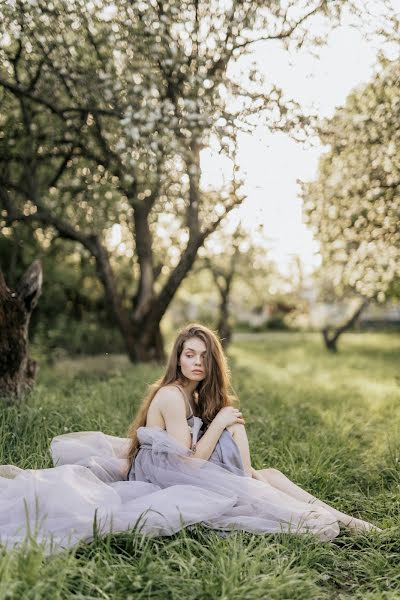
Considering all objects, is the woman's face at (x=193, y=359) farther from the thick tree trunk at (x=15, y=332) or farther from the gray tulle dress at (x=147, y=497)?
the thick tree trunk at (x=15, y=332)

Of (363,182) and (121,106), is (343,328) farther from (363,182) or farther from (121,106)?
(121,106)

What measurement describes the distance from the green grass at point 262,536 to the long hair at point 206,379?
0.90 meters

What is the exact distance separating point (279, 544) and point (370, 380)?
10.6m

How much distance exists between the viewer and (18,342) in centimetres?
710

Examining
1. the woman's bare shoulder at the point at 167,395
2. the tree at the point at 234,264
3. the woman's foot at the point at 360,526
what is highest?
the tree at the point at 234,264

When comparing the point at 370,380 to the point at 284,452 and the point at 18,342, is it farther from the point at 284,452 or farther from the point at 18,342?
the point at 18,342

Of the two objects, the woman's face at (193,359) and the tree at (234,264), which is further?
the tree at (234,264)

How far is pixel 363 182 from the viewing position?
8.86 metres

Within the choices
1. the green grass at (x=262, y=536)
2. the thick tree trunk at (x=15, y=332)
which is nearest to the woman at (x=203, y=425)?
the green grass at (x=262, y=536)

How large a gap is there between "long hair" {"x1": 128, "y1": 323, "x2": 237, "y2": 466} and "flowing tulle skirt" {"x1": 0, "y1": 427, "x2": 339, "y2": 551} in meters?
0.21

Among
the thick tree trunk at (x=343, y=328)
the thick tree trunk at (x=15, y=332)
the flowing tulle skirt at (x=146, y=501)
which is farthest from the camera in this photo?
the thick tree trunk at (x=343, y=328)

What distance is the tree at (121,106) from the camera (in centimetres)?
746

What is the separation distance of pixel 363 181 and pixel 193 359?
17.0 feet

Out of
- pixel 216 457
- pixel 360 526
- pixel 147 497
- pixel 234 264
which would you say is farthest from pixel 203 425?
pixel 234 264
